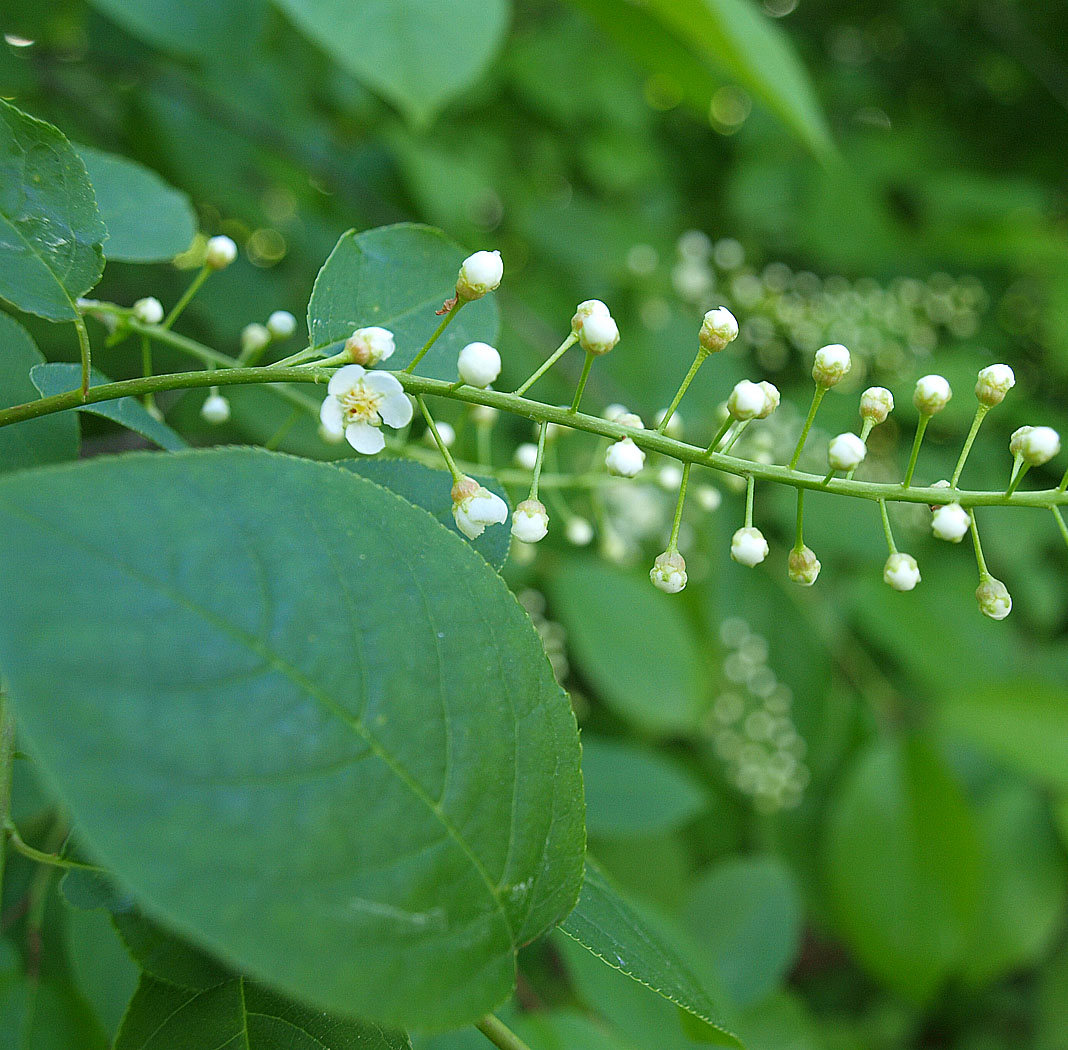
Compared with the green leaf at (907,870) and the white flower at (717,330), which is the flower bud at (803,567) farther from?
the green leaf at (907,870)

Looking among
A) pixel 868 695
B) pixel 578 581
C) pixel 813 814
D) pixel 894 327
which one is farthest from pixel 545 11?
pixel 813 814

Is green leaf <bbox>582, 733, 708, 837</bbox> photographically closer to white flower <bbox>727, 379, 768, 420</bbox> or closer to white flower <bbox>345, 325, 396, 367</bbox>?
white flower <bbox>727, 379, 768, 420</bbox>

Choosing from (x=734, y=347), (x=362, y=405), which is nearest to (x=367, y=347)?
(x=362, y=405)

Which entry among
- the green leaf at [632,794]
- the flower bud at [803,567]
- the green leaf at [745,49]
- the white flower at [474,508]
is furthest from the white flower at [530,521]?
the green leaf at [632,794]

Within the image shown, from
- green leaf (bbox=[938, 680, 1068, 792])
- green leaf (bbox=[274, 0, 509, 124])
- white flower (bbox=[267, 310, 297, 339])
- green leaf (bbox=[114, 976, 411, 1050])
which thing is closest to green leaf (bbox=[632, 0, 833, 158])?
green leaf (bbox=[274, 0, 509, 124])

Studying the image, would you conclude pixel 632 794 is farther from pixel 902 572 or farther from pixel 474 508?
pixel 474 508

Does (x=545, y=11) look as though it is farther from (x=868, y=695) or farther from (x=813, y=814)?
(x=813, y=814)
